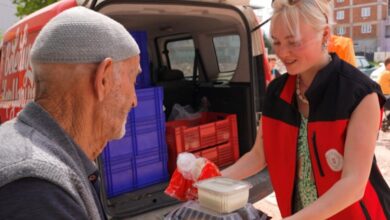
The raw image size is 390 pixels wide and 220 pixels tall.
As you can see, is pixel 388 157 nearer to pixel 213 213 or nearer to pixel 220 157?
pixel 220 157

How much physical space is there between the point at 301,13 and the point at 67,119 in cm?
104

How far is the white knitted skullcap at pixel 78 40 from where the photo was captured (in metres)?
0.89

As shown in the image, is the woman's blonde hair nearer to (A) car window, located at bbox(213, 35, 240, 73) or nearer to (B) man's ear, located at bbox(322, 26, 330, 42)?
(B) man's ear, located at bbox(322, 26, 330, 42)

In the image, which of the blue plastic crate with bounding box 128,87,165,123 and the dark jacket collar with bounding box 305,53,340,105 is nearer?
the dark jacket collar with bounding box 305,53,340,105

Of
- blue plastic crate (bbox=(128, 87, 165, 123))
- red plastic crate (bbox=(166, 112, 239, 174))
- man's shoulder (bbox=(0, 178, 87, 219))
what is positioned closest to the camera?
man's shoulder (bbox=(0, 178, 87, 219))

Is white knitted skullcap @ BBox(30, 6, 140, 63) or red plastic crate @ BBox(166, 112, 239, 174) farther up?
white knitted skullcap @ BBox(30, 6, 140, 63)

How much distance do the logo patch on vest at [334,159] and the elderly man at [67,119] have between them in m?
0.88

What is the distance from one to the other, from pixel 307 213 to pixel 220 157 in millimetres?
2780

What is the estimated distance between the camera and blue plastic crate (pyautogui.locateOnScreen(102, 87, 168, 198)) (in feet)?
11.4

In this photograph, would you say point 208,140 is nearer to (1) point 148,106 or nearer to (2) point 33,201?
(1) point 148,106

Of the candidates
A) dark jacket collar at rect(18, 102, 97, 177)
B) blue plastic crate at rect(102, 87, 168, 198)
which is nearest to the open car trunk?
blue plastic crate at rect(102, 87, 168, 198)

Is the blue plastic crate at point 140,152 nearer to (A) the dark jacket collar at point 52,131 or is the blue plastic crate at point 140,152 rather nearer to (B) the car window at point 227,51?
(B) the car window at point 227,51

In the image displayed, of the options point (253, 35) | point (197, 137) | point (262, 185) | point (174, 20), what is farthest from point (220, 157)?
point (174, 20)

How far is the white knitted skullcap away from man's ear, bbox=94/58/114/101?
2 cm
